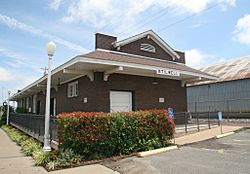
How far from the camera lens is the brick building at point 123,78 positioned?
1071 centimetres

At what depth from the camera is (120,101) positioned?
12.2 meters

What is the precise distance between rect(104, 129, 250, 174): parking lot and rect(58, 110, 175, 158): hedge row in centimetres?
63

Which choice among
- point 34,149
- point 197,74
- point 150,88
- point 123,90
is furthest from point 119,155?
point 197,74

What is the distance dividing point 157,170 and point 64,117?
3.15 m

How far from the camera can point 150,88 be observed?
1332cm

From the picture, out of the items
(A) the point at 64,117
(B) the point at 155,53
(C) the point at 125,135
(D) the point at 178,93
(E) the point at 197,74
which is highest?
(B) the point at 155,53

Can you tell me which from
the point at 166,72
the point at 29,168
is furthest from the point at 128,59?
the point at 29,168

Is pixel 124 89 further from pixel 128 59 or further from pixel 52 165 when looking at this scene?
pixel 52 165

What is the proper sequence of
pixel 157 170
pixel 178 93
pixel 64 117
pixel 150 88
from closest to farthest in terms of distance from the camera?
1. pixel 157 170
2. pixel 64 117
3. pixel 150 88
4. pixel 178 93

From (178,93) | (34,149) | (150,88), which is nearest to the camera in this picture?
(34,149)

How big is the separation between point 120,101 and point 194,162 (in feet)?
21.6

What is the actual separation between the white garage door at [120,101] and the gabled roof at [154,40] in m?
3.41

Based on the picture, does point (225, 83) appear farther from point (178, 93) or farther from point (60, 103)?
point (60, 103)

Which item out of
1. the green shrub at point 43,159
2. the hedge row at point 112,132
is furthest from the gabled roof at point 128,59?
the green shrub at point 43,159
